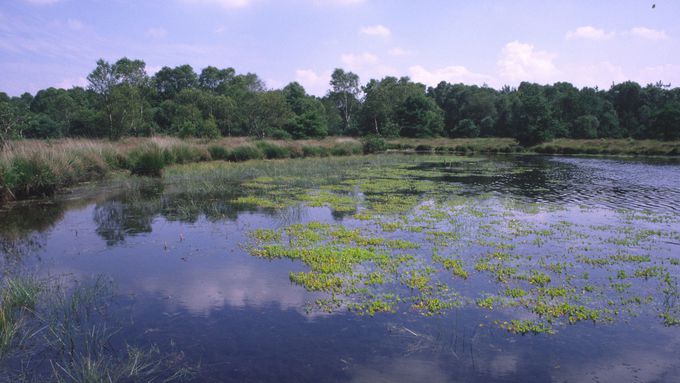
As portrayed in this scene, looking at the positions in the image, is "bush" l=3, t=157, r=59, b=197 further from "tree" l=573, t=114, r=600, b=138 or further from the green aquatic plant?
"tree" l=573, t=114, r=600, b=138

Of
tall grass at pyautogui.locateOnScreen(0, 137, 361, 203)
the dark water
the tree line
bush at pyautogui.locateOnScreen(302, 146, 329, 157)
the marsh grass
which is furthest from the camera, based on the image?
the tree line

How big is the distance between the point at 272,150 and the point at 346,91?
71359mm

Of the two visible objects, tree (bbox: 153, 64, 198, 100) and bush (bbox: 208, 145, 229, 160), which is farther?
tree (bbox: 153, 64, 198, 100)

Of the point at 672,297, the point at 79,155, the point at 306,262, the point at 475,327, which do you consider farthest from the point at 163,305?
the point at 79,155

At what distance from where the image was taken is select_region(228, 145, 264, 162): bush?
37281mm

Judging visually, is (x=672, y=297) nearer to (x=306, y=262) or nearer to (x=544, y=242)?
(x=544, y=242)

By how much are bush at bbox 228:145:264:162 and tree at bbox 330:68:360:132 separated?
217 feet

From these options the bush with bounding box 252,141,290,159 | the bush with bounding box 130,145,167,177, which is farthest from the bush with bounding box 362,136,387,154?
the bush with bounding box 130,145,167,177

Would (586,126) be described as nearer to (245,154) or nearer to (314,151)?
(314,151)

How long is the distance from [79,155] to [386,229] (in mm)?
18712

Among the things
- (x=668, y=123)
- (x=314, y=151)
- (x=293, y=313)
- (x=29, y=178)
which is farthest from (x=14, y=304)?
(x=668, y=123)

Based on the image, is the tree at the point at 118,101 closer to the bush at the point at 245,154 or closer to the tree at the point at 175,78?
the bush at the point at 245,154

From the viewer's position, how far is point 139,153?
28.5 meters

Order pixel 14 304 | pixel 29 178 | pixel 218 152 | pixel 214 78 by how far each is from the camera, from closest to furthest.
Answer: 1. pixel 14 304
2. pixel 29 178
3. pixel 218 152
4. pixel 214 78
